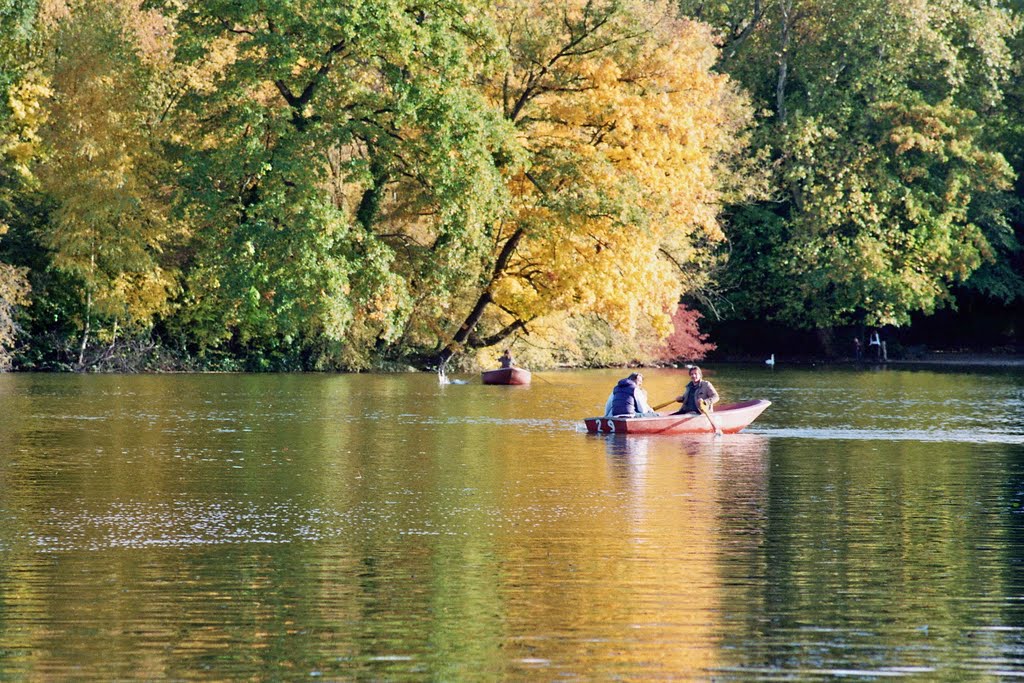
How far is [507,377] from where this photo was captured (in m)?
45.2

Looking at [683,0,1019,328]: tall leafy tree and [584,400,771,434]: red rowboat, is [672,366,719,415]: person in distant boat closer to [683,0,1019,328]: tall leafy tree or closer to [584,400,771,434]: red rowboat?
[584,400,771,434]: red rowboat

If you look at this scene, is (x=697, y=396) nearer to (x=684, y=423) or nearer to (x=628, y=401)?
(x=684, y=423)

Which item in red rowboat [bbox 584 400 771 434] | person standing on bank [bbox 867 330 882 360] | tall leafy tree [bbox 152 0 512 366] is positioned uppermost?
tall leafy tree [bbox 152 0 512 366]

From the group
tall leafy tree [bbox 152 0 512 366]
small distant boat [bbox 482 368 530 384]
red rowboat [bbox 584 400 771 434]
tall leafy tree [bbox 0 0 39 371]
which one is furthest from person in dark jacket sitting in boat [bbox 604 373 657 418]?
tall leafy tree [bbox 0 0 39 371]

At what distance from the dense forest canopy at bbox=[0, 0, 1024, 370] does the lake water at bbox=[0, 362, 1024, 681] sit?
45.3 ft

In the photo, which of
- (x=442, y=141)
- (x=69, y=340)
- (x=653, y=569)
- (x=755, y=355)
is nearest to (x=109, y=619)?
(x=653, y=569)

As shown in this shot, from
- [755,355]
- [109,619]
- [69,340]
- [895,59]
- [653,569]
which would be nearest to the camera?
[109,619]

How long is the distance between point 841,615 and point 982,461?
41.8 feet

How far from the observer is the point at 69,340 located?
49469mm

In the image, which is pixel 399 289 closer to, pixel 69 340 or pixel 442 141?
pixel 442 141

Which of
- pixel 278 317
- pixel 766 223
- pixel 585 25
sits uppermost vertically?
pixel 585 25

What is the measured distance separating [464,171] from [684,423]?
15107mm

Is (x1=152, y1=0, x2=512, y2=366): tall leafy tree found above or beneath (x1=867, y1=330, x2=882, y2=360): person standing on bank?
above

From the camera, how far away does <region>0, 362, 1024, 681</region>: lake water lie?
1054 centimetres
